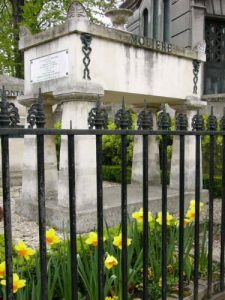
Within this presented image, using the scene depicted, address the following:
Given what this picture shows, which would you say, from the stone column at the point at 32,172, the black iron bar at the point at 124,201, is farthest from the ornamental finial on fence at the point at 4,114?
the stone column at the point at 32,172

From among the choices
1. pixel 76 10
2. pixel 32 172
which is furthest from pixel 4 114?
pixel 32 172

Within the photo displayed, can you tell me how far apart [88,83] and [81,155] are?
3.25ft

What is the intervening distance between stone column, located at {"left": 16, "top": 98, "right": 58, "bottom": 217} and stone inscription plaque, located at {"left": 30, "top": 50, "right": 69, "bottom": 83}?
1.42ft

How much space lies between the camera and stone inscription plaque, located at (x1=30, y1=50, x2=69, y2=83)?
5227 mm

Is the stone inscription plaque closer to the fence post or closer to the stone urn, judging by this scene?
the stone urn

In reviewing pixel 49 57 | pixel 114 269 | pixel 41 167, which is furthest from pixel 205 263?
pixel 49 57

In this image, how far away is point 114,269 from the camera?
2.66 metres

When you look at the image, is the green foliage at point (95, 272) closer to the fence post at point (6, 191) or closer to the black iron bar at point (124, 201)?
the black iron bar at point (124, 201)

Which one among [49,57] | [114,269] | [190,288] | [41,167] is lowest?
[190,288]

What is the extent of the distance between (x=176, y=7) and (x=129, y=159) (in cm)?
633

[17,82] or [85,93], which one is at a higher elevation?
[17,82]

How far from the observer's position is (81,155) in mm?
5168

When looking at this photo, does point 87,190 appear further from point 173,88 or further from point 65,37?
point 173,88

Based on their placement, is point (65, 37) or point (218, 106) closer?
point (65, 37)
